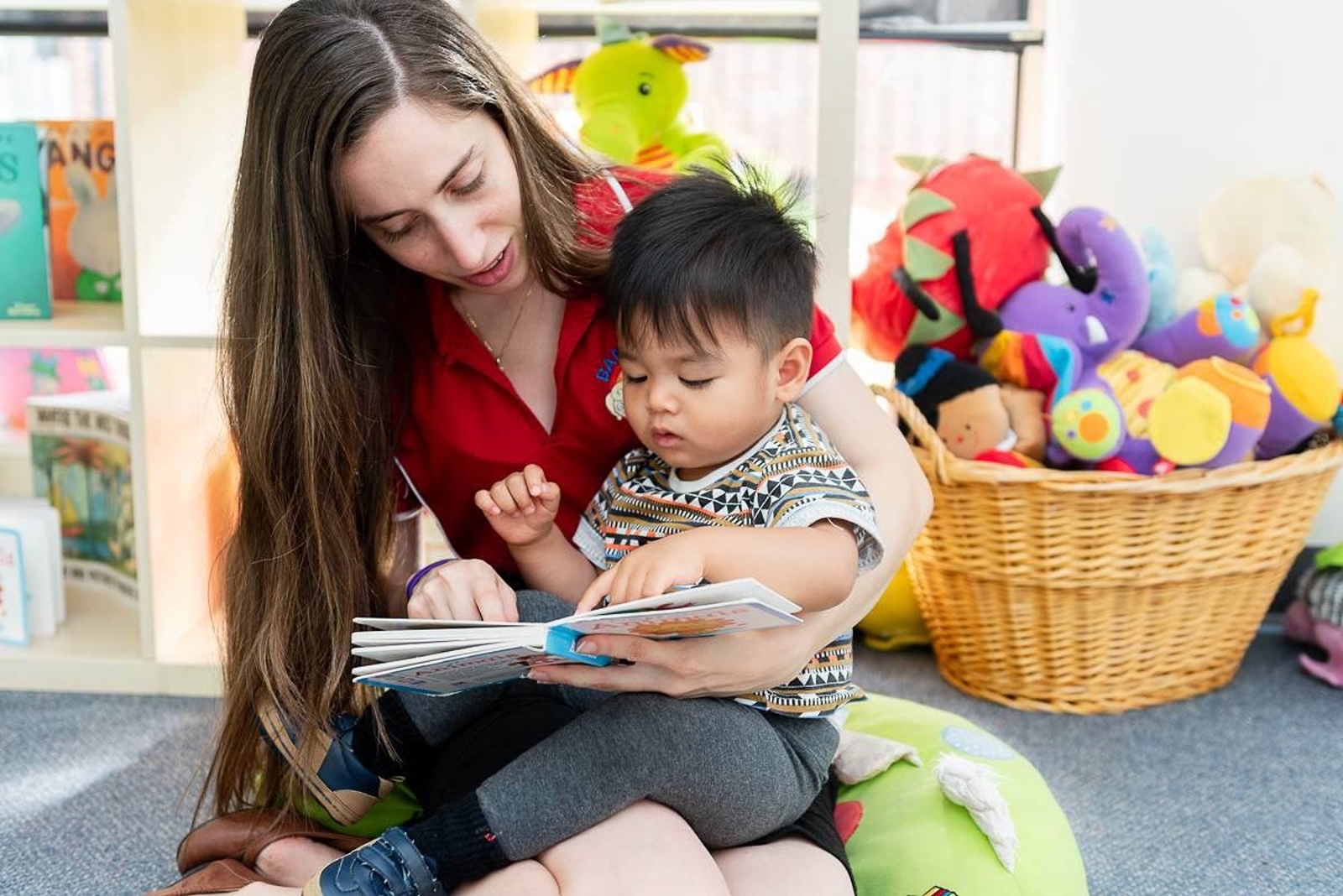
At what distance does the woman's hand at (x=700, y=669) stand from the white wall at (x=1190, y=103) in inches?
52.2

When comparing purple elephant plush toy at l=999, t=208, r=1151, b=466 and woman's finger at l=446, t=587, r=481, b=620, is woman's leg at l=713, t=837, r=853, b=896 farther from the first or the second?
purple elephant plush toy at l=999, t=208, r=1151, b=466

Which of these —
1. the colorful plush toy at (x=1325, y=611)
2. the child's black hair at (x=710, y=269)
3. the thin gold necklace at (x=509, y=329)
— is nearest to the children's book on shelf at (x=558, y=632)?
the child's black hair at (x=710, y=269)

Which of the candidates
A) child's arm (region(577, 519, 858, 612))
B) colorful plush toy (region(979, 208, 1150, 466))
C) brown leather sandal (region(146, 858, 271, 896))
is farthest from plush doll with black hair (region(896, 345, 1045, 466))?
brown leather sandal (region(146, 858, 271, 896))

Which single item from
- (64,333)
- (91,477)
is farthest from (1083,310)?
(91,477)

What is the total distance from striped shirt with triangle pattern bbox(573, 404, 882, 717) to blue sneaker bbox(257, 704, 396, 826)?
0.28m

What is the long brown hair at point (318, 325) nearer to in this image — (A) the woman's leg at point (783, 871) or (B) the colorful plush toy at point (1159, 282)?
(A) the woman's leg at point (783, 871)

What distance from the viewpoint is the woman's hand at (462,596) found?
3.34 ft

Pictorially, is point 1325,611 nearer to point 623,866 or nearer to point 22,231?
point 623,866

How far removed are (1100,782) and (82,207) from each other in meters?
1.61

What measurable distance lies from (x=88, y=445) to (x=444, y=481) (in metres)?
0.97

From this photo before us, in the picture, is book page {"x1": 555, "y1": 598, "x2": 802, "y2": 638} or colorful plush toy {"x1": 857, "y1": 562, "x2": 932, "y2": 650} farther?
colorful plush toy {"x1": 857, "y1": 562, "x2": 932, "y2": 650}

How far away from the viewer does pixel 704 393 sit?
1.00 meters

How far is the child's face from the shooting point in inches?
39.5

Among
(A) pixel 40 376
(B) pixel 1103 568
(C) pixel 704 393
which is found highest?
(C) pixel 704 393
